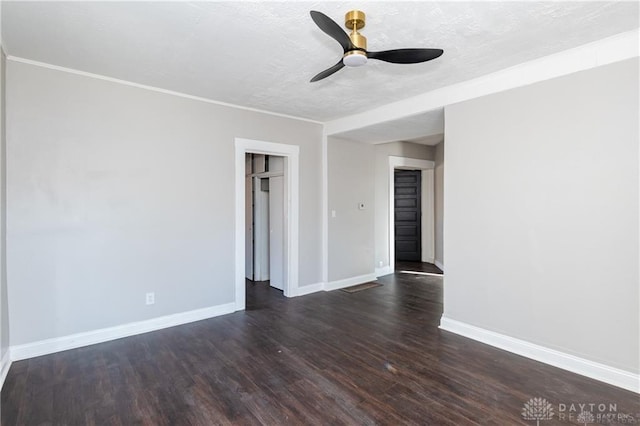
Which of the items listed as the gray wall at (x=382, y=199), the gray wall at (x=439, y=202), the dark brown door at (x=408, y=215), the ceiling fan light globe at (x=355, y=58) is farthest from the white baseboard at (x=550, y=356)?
the dark brown door at (x=408, y=215)

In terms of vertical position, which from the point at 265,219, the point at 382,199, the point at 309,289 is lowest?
the point at 309,289

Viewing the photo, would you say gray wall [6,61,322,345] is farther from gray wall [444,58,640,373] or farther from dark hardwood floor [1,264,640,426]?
gray wall [444,58,640,373]

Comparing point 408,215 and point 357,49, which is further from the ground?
point 357,49

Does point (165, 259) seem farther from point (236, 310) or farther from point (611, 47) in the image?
point (611, 47)

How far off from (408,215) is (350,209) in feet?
9.36

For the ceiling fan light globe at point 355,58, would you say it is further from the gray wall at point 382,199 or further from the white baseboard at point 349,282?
the gray wall at point 382,199

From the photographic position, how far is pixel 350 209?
547cm

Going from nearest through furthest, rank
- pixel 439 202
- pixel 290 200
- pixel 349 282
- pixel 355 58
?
pixel 355 58 → pixel 290 200 → pixel 349 282 → pixel 439 202

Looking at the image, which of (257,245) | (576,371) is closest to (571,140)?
(576,371)

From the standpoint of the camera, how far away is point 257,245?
18.8 ft

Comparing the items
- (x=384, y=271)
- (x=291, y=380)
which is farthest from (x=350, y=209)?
(x=291, y=380)

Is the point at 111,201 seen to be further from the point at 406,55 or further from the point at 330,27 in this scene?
the point at 406,55

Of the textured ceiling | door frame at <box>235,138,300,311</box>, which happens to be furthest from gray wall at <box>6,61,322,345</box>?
the textured ceiling

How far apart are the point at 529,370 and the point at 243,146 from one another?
150 inches
